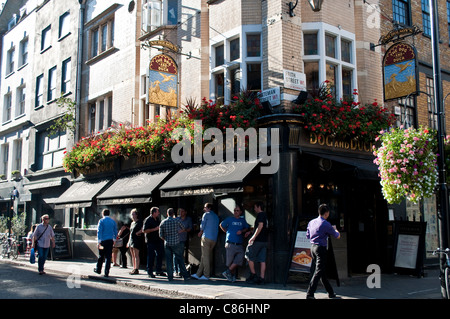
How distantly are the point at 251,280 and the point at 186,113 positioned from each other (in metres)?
4.75

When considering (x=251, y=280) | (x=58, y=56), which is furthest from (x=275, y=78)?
(x=58, y=56)

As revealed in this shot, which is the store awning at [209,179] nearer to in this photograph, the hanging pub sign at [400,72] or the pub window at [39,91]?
the hanging pub sign at [400,72]

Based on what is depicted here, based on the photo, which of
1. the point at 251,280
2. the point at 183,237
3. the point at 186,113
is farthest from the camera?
the point at 186,113

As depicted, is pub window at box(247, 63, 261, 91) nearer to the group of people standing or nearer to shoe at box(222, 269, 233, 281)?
the group of people standing

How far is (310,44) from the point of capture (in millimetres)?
11992

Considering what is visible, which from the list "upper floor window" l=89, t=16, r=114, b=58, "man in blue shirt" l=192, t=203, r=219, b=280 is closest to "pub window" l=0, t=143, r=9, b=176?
"upper floor window" l=89, t=16, r=114, b=58

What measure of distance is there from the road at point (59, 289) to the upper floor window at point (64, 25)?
42.5 feet

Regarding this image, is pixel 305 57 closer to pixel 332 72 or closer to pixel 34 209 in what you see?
pixel 332 72

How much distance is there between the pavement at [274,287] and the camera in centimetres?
873

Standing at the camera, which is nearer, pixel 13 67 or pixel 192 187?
pixel 192 187

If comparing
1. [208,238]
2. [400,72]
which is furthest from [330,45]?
[208,238]

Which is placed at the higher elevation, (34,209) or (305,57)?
(305,57)

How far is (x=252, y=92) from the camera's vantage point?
11.3 metres

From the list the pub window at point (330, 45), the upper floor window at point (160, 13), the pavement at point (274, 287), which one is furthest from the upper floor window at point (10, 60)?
the pub window at point (330, 45)
